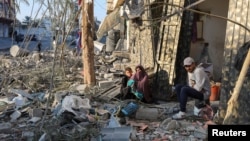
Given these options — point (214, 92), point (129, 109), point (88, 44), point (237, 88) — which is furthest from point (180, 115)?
point (237, 88)

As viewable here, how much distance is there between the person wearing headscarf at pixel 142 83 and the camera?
7.72 m

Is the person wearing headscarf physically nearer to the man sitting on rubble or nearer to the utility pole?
the man sitting on rubble

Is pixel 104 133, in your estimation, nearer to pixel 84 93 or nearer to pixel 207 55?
pixel 84 93

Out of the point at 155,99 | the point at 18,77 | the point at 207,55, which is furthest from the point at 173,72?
the point at 18,77

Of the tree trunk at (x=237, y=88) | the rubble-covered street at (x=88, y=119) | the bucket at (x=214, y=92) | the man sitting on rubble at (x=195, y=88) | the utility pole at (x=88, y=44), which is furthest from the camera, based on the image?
the utility pole at (x=88, y=44)

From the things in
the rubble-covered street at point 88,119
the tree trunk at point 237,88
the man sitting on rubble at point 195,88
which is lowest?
the rubble-covered street at point 88,119

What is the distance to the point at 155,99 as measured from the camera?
8.27 metres

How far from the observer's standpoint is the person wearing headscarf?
304 inches

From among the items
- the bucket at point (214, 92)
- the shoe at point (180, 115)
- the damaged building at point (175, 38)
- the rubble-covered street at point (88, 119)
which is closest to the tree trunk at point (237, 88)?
the rubble-covered street at point (88, 119)

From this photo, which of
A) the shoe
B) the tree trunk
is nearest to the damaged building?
the shoe

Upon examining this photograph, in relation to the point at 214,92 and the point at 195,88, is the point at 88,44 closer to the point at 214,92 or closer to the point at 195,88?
the point at 214,92

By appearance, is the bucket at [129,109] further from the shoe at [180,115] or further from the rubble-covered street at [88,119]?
the shoe at [180,115]

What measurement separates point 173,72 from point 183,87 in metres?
1.85

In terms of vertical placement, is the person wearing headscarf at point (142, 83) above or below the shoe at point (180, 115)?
above
